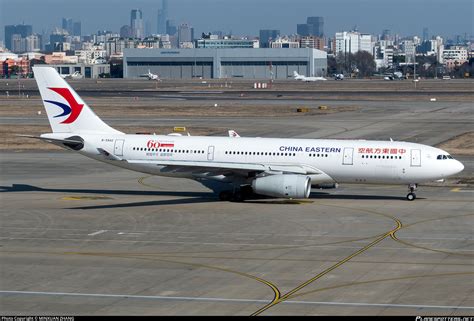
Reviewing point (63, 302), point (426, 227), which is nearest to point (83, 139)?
point (426, 227)

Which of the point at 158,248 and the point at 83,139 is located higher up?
the point at 83,139

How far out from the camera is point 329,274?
121 feet

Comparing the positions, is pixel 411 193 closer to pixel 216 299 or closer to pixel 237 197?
pixel 237 197

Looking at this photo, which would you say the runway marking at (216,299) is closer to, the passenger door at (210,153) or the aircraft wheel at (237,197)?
the aircraft wheel at (237,197)

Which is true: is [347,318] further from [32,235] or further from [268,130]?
[268,130]

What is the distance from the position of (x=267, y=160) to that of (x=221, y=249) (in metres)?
15.5

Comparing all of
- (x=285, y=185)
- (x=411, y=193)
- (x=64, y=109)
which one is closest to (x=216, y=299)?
(x=285, y=185)

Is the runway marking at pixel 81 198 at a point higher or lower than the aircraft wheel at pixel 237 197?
lower

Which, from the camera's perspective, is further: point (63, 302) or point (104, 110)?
point (104, 110)

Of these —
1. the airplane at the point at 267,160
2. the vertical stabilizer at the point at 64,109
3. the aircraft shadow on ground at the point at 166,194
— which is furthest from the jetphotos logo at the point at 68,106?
the aircraft shadow on ground at the point at 166,194

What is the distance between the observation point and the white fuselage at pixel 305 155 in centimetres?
5516

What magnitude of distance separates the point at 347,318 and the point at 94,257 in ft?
48.0

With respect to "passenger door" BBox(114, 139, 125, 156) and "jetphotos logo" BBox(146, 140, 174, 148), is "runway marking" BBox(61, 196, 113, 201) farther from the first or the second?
"jetphotos logo" BBox(146, 140, 174, 148)

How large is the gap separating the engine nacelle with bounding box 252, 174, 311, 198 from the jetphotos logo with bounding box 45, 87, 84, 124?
45.6 feet
